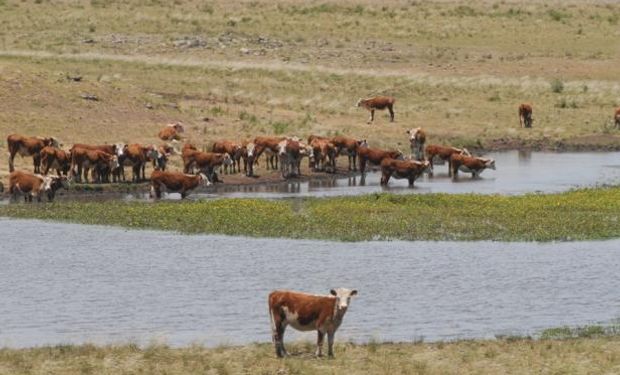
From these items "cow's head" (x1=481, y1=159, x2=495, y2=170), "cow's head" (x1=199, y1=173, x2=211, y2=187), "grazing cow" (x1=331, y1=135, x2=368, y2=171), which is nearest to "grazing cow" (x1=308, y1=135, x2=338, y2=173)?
"grazing cow" (x1=331, y1=135, x2=368, y2=171)

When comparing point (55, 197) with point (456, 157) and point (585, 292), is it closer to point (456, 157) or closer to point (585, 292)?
point (456, 157)

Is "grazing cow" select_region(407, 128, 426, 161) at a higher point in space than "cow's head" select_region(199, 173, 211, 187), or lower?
lower

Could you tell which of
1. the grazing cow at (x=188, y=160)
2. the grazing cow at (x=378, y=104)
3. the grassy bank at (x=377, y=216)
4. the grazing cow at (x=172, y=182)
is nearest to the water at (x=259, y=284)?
the grassy bank at (x=377, y=216)

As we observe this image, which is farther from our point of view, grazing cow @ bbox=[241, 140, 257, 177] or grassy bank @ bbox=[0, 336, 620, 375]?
grazing cow @ bbox=[241, 140, 257, 177]

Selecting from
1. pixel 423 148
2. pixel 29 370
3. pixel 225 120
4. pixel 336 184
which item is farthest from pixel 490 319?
pixel 225 120

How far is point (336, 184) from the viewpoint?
136 feet

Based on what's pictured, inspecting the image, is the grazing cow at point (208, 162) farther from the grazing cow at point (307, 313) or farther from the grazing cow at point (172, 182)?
the grazing cow at point (307, 313)

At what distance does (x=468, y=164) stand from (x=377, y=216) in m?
9.49

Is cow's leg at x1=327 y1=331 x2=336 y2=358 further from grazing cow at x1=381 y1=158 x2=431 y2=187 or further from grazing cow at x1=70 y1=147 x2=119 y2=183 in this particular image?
grazing cow at x1=381 y1=158 x2=431 y2=187

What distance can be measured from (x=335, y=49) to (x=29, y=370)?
52.6 m

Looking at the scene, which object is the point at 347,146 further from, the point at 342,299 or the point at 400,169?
the point at 342,299

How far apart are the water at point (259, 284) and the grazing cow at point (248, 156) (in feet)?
29.7

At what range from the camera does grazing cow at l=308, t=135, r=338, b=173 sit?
43.2m

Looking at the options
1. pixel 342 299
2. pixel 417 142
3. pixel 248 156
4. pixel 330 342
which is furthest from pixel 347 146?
pixel 342 299
